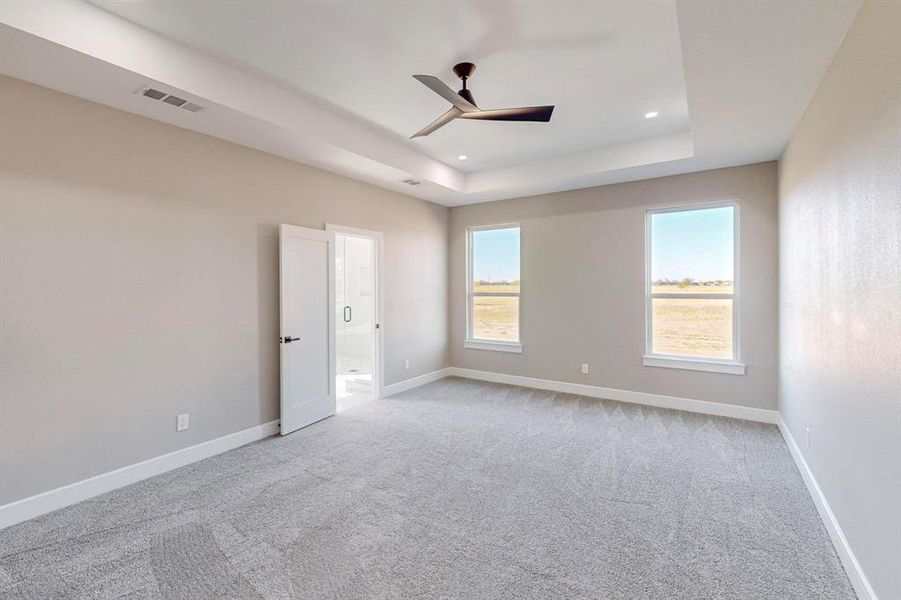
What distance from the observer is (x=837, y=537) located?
7.03ft

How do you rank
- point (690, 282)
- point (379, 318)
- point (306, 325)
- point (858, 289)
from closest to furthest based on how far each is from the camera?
point (858, 289) < point (306, 325) < point (690, 282) < point (379, 318)

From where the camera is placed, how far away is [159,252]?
3129 mm

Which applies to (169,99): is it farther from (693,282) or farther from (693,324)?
(693,324)

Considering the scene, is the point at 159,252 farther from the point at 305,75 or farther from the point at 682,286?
the point at 682,286

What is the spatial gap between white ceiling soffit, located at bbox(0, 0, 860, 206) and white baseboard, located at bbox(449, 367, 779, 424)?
2.66 metres

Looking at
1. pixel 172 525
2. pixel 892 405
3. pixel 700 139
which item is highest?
pixel 700 139

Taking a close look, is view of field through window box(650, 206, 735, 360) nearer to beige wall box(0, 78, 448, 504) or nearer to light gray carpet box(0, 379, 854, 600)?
light gray carpet box(0, 379, 854, 600)

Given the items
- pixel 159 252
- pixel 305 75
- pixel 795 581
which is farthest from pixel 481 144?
pixel 795 581

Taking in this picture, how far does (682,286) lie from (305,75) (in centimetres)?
451

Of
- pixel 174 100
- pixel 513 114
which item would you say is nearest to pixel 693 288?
pixel 513 114

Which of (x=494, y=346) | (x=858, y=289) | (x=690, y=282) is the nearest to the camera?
(x=858, y=289)

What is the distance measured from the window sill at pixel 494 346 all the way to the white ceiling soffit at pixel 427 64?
296cm

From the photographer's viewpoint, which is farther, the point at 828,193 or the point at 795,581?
the point at 828,193

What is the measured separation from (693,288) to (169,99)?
534 cm
